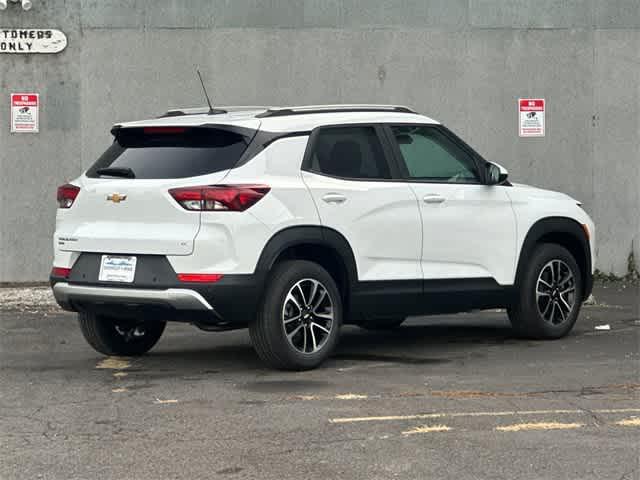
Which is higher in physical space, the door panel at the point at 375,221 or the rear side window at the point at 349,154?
the rear side window at the point at 349,154

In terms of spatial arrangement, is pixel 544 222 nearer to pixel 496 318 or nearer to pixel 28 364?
pixel 496 318

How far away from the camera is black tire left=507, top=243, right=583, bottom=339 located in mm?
10805

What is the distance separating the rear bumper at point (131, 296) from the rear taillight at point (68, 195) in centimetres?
56

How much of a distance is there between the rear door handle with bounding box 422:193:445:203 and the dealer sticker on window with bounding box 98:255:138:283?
7.51ft

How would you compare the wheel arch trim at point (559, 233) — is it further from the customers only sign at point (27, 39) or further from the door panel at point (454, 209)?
the customers only sign at point (27, 39)

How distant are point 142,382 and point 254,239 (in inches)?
47.0

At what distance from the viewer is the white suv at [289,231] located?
29.2 ft

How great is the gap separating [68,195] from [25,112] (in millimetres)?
7033

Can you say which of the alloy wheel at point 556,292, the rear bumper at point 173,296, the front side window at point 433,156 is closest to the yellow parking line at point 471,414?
the rear bumper at point 173,296

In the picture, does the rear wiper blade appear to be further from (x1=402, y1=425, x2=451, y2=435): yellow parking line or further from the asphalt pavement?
(x1=402, y1=425, x2=451, y2=435): yellow parking line

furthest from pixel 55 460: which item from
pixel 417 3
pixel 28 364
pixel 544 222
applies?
pixel 417 3

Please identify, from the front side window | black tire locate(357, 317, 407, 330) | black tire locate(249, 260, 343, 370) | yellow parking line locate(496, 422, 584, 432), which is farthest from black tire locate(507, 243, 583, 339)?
yellow parking line locate(496, 422, 584, 432)

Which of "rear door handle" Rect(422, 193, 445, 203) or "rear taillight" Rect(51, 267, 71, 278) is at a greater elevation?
"rear door handle" Rect(422, 193, 445, 203)

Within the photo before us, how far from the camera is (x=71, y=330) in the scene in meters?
12.3
